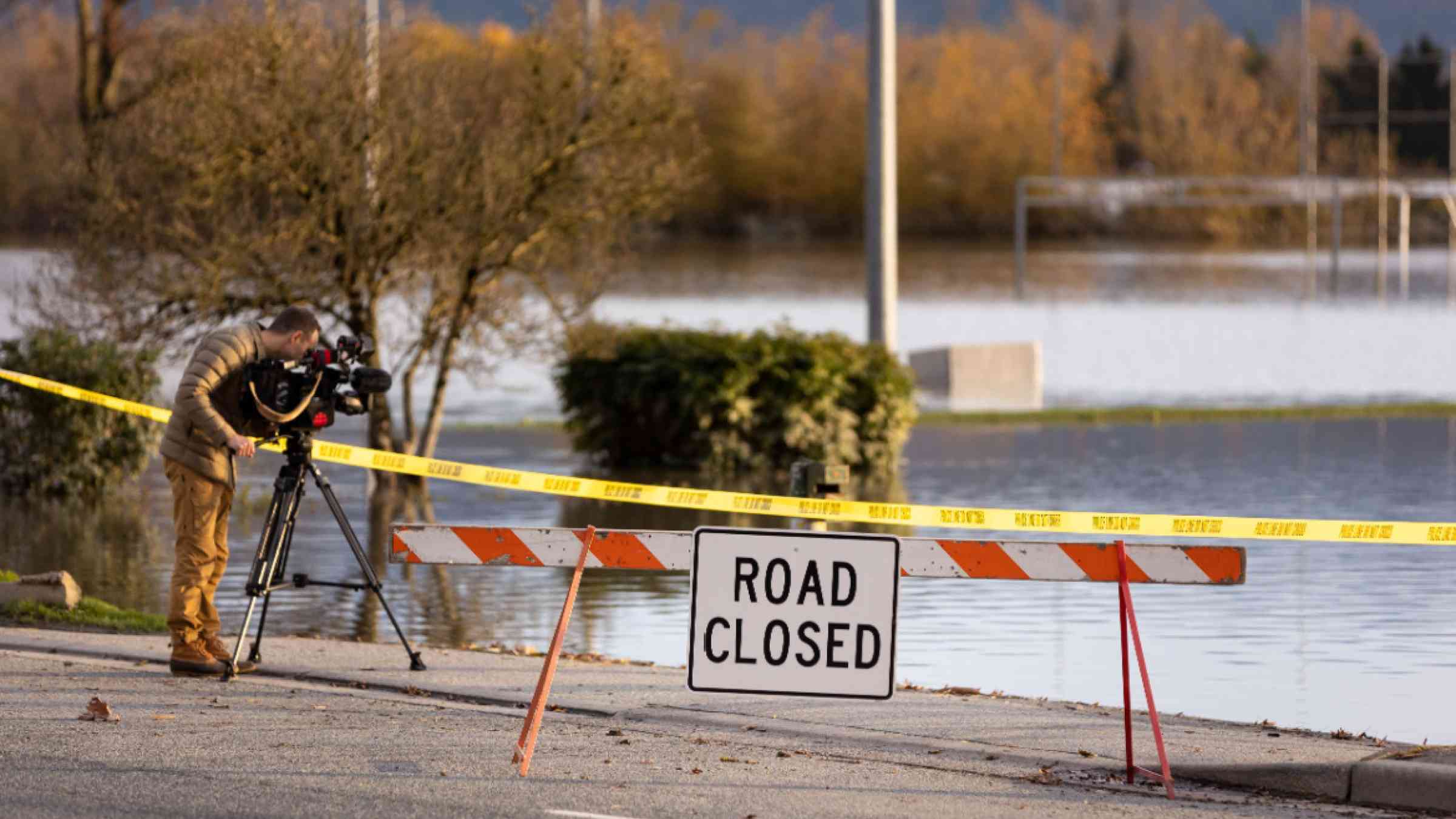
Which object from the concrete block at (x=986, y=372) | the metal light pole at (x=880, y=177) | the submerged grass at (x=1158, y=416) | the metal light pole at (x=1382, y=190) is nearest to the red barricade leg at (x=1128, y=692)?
the metal light pole at (x=880, y=177)

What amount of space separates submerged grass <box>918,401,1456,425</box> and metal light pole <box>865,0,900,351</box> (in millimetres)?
3723

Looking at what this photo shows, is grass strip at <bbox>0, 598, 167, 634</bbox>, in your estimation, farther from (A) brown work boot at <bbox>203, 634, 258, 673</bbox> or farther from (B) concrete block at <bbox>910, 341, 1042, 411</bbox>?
(B) concrete block at <bbox>910, 341, 1042, 411</bbox>

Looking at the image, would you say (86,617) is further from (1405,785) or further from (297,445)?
(1405,785)

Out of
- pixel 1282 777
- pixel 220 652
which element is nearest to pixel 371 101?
pixel 220 652

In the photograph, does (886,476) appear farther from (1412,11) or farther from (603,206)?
(1412,11)

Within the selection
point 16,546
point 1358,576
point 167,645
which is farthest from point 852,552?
point 16,546

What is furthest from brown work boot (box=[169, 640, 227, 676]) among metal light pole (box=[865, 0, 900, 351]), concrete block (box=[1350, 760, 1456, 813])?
metal light pole (box=[865, 0, 900, 351])

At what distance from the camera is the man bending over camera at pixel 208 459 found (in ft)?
32.4

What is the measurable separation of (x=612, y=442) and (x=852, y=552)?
10.1 metres

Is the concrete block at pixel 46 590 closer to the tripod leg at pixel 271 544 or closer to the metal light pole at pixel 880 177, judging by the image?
the tripod leg at pixel 271 544

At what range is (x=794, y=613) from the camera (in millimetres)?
8250

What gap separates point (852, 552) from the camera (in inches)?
323

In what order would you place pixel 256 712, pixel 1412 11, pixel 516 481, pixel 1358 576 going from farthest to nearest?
1. pixel 1412 11
2. pixel 1358 576
3. pixel 516 481
4. pixel 256 712

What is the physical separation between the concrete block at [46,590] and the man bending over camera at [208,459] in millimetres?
1730
